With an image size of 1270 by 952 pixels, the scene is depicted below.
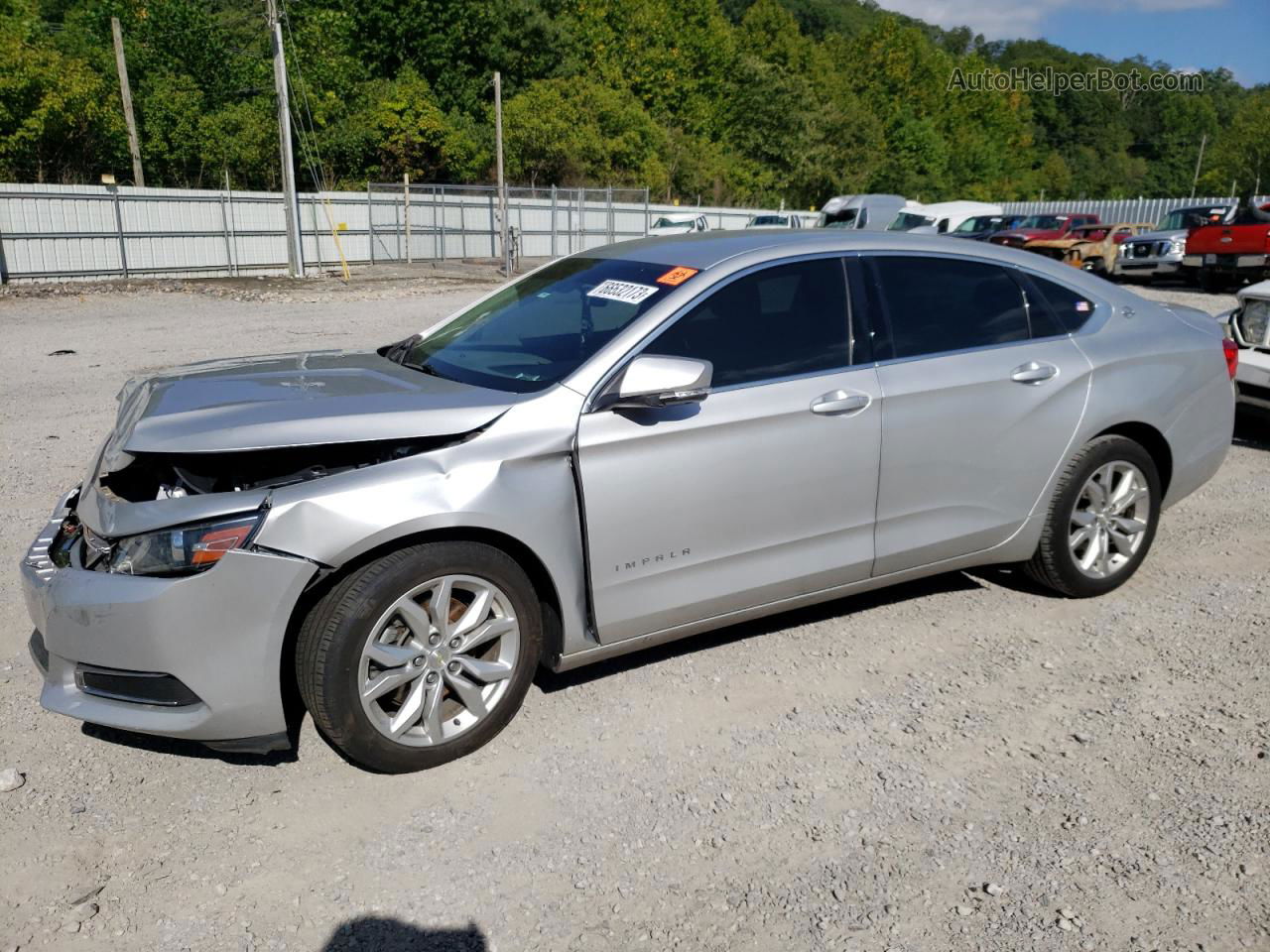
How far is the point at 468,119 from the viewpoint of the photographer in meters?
50.8

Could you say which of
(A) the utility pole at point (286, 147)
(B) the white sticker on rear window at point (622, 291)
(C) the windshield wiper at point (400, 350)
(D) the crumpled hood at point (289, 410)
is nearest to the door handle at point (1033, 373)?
(B) the white sticker on rear window at point (622, 291)

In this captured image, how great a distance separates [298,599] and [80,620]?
630mm

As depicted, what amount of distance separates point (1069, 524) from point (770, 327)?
1.74 metres

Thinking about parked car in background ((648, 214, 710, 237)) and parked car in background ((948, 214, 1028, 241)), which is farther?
parked car in background ((948, 214, 1028, 241))

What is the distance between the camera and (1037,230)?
93.6 ft

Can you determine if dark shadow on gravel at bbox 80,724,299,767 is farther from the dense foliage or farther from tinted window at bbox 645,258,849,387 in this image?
the dense foliage

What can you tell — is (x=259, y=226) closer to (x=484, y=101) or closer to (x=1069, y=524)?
(x=1069, y=524)

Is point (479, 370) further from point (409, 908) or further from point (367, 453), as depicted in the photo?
point (409, 908)

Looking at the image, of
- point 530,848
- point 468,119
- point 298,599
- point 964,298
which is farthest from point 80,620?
point 468,119

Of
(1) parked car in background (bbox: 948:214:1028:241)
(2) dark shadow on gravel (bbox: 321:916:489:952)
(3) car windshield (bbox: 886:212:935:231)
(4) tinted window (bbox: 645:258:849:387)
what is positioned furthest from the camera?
(3) car windshield (bbox: 886:212:935:231)

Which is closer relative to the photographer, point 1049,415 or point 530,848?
point 530,848

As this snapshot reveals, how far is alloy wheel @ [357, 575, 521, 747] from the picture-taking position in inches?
125

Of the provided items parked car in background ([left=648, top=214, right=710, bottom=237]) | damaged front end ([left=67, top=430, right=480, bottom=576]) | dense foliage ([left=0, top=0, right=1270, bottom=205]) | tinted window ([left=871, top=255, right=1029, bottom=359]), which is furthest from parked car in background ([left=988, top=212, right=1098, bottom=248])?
damaged front end ([left=67, top=430, right=480, bottom=576])

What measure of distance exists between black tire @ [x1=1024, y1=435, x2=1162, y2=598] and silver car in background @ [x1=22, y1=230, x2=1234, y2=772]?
13 millimetres
